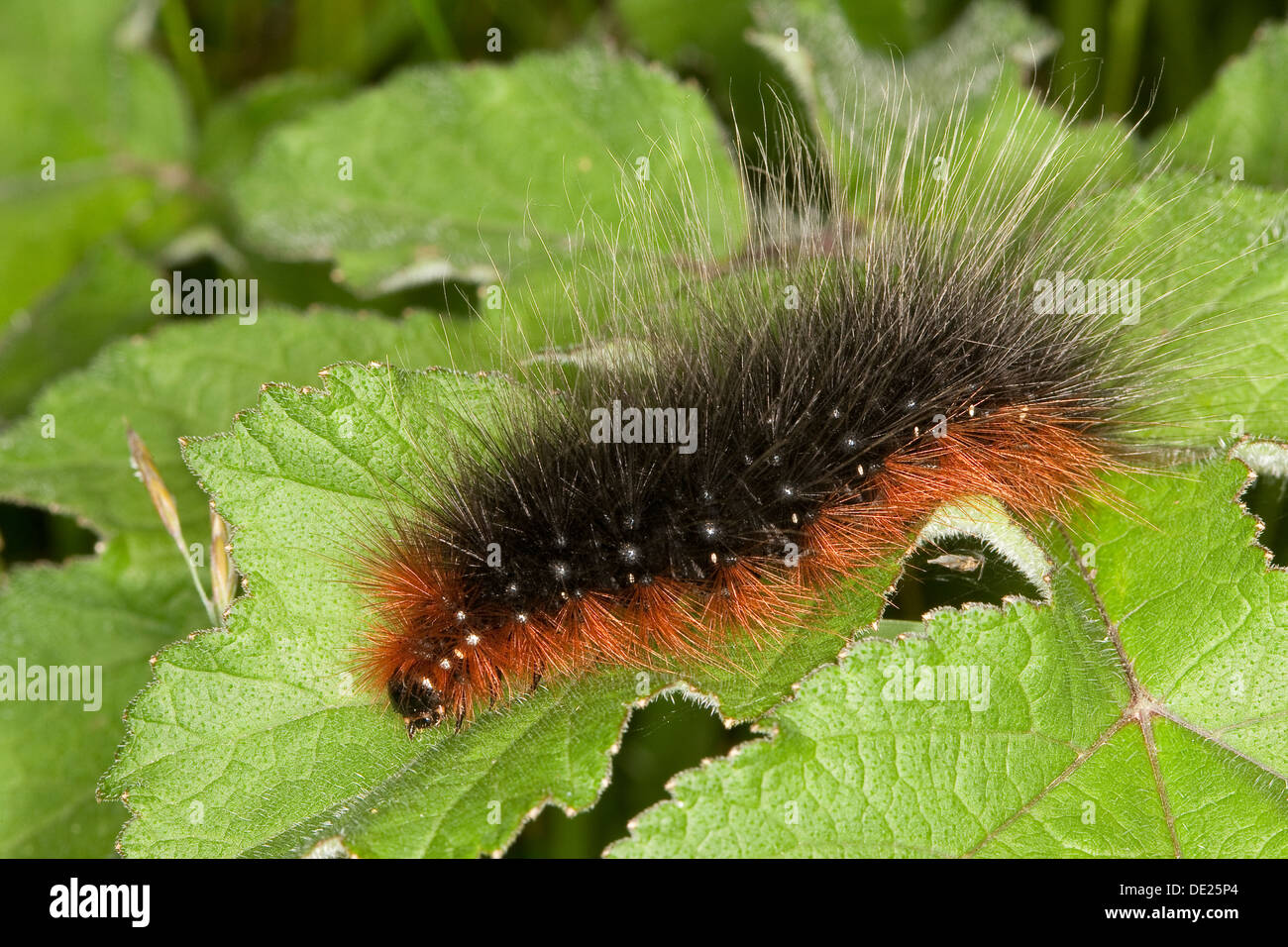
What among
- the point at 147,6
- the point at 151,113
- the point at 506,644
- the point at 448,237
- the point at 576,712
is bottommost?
the point at 576,712

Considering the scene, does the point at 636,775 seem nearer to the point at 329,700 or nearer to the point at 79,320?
the point at 329,700

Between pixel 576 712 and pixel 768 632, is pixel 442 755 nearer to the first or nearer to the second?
pixel 576 712

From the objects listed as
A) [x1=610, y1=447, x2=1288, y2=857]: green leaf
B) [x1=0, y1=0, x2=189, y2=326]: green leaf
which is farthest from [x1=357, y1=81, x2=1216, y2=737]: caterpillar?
[x1=0, y1=0, x2=189, y2=326]: green leaf
